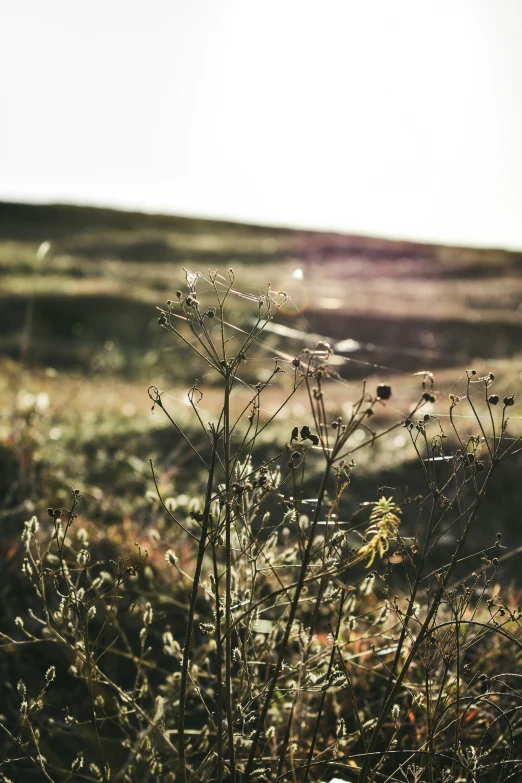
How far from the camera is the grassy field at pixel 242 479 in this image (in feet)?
6.42

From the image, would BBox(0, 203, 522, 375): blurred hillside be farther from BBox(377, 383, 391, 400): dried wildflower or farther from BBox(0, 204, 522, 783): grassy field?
BBox(377, 383, 391, 400): dried wildflower

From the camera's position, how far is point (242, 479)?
178cm

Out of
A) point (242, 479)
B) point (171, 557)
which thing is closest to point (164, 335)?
point (171, 557)

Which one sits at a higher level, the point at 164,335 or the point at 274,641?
the point at 164,335

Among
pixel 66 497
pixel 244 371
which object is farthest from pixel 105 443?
pixel 244 371

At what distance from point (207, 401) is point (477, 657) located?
7101mm

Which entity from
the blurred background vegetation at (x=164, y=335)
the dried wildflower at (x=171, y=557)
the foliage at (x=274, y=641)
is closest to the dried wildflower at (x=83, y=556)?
the foliage at (x=274, y=641)

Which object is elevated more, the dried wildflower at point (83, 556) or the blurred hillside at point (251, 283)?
the blurred hillside at point (251, 283)

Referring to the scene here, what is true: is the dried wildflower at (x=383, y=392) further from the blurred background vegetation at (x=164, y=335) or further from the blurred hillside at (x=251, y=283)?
the blurred hillside at (x=251, y=283)

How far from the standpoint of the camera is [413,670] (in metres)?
3.21

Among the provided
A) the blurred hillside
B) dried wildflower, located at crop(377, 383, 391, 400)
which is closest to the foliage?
dried wildflower, located at crop(377, 383, 391, 400)

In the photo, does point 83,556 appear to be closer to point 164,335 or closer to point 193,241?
point 164,335

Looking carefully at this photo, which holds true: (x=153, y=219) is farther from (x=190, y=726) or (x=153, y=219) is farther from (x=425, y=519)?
(x=190, y=726)

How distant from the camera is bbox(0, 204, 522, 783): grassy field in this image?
1.96m
